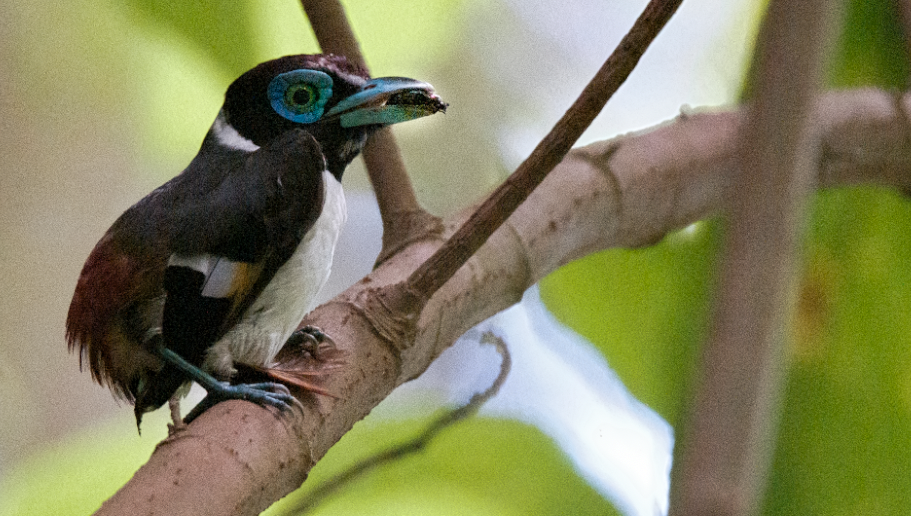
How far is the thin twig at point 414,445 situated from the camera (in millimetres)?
643

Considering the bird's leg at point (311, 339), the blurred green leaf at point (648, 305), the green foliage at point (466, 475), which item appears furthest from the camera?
the blurred green leaf at point (648, 305)

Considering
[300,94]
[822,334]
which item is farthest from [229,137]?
[822,334]

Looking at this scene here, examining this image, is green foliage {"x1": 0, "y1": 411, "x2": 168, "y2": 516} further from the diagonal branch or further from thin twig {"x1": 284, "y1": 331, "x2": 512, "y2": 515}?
the diagonal branch

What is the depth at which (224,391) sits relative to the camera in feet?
1.64

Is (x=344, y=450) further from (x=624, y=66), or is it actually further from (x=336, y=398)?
(x=624, y=66)

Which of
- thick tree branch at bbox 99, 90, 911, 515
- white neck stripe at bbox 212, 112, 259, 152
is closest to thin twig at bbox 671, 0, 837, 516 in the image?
thick tree branch at bbox 99, 90, 911, 515

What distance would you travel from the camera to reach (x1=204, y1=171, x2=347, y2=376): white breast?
53 centimetres

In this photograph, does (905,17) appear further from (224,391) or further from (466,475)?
(224,391)

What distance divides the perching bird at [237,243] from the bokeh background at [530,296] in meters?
0.06

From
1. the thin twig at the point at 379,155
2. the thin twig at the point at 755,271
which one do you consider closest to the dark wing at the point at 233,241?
the thin twig at the point at 379,155

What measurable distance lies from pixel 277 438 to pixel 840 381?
583 mm

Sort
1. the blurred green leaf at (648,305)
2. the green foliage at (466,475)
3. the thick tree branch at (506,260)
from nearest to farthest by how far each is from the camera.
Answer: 1. the thick tree branch at (506,260)
2. the green foliage at (466,475)
3. the blurred green leaf at (648,305)

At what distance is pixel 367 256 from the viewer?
688 millimetres

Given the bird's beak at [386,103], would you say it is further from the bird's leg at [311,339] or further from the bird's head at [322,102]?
the bird's leg at [311,339]
